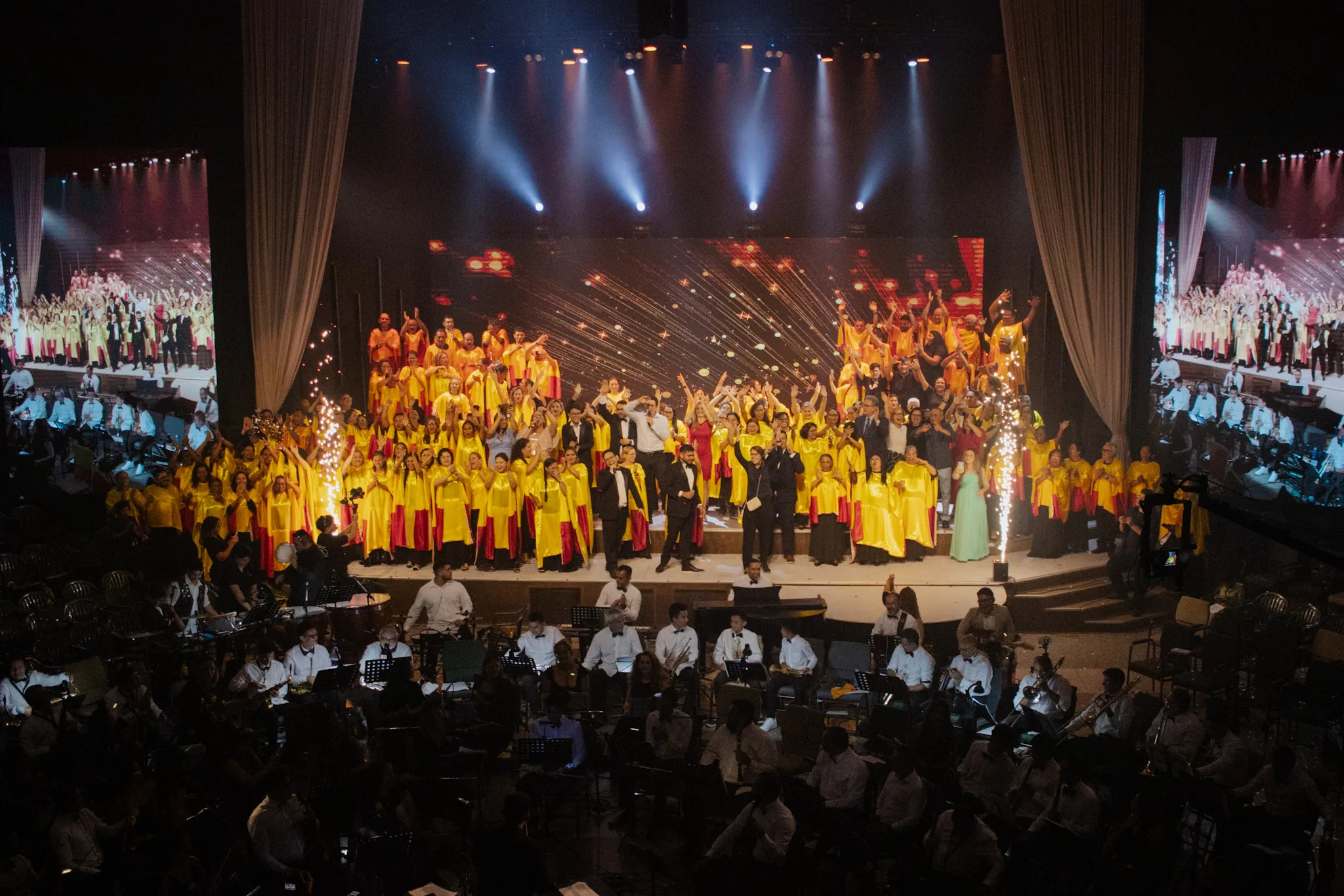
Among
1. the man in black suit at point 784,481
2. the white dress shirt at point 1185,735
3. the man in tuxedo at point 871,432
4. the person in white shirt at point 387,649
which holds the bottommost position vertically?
the white dress shirt at point 1185,735

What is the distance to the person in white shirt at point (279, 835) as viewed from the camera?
7.40 metres

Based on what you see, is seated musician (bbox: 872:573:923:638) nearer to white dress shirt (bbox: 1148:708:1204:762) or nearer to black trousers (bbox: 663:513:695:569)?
white dress shirt (bbox: 1148:708:1204:762)

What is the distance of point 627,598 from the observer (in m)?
12.2

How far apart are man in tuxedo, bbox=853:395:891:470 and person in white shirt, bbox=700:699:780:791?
20.2 ft

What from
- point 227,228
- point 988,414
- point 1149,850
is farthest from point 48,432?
point 1149,850

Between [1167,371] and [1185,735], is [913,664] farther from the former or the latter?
[1167,371]

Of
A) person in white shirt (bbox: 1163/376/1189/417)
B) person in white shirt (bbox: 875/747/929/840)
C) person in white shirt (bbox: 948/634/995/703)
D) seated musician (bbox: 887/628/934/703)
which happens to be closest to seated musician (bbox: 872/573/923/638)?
seated musician (bbox: 887/628/934/703)

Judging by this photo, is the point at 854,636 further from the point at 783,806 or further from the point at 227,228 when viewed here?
the point at 227,228

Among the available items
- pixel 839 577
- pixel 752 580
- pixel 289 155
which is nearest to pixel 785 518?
pixel 839 577

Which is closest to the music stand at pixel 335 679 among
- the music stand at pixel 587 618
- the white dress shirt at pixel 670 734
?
the music stand at pixel 587 618

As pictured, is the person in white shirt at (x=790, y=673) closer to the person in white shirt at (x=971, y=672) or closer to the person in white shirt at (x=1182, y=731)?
the person in white shirt at (x=971, y=672)

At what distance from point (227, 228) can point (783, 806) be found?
36.9 feet

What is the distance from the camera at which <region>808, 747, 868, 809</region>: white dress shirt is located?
8125mm

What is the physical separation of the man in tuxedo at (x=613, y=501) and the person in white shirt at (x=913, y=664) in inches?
160
